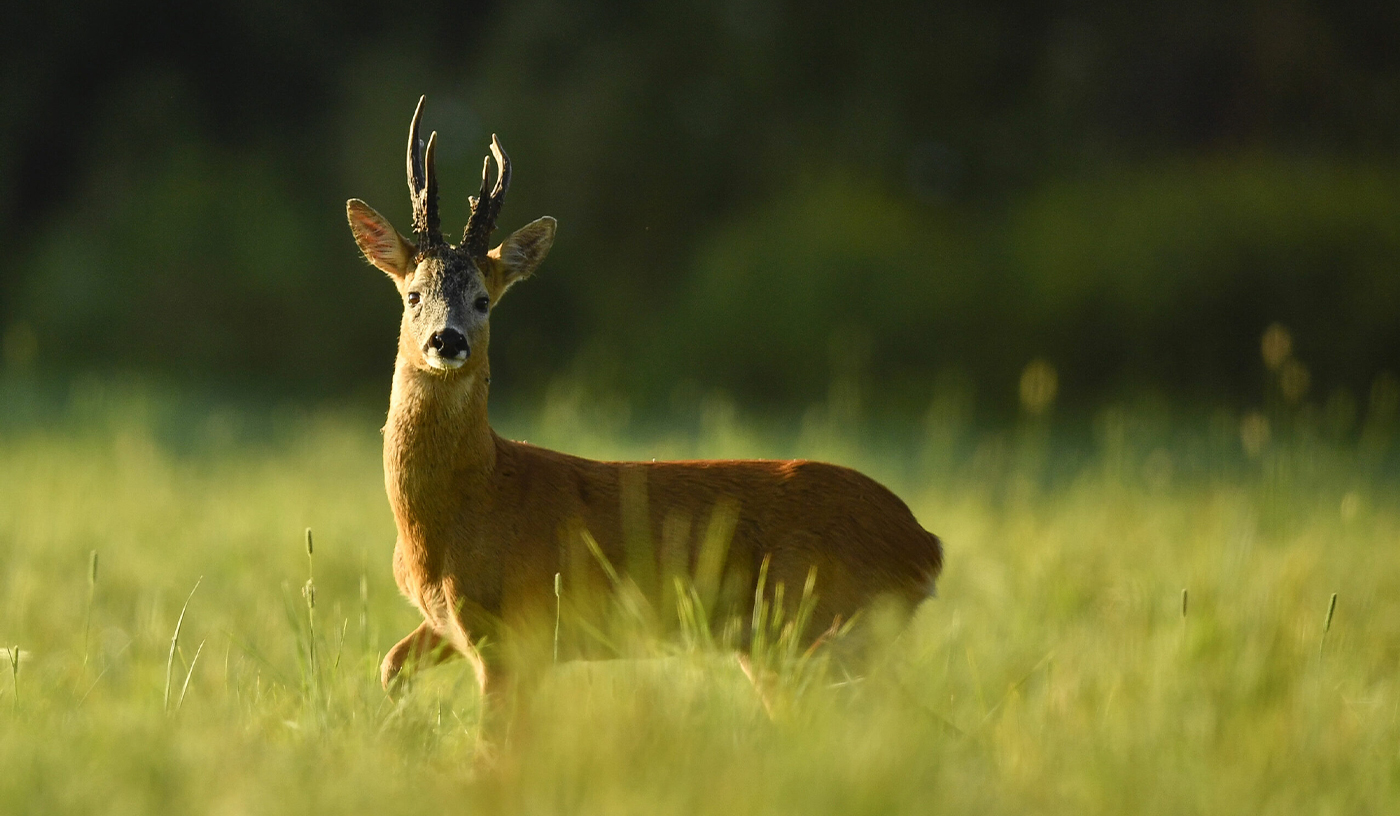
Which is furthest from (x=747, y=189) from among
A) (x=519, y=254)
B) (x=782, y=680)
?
(x=782, y=680)

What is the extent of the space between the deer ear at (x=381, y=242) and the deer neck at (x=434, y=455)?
0.36 meters

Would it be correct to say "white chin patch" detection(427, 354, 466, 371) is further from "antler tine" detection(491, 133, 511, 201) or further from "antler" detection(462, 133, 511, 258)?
"antler tine" detection(491, 133, 511, 201)

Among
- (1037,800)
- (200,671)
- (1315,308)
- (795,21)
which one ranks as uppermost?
(795,21)

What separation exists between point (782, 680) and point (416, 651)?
41.0 inches

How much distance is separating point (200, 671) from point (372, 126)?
37.2ft

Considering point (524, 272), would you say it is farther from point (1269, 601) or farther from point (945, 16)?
point (945, 16)

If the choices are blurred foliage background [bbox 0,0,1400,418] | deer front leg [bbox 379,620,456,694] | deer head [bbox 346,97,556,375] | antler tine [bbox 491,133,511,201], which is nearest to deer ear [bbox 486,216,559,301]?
deer head [bbox 346,97,556,375]

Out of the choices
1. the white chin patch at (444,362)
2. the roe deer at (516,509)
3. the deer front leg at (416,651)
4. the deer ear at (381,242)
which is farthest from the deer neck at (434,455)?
the deer ear at (381,242)

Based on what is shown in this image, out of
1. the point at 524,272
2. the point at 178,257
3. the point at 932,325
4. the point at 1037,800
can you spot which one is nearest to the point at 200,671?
the point at 524,272

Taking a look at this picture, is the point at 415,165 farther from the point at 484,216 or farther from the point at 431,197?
the point at 484,216

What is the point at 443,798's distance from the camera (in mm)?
2904

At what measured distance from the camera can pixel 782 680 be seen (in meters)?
3.57

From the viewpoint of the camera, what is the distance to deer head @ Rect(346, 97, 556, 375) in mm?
4133

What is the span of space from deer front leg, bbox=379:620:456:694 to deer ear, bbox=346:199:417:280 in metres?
1.07
